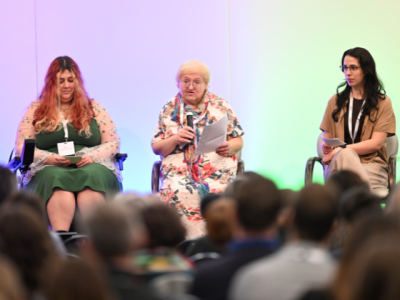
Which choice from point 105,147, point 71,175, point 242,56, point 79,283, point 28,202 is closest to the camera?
point 79,283

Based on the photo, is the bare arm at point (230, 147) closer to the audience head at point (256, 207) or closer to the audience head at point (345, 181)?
the audience head at point (345, 181)

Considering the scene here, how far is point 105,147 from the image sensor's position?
4.31 meters

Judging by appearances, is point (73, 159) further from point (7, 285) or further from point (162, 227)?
point (7, 285)

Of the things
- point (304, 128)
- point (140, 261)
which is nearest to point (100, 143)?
point (304, 128)

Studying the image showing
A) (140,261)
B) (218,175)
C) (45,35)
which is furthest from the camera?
(45,35)

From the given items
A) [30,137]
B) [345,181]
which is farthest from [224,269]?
[30,137]

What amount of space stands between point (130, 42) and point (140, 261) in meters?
4.46

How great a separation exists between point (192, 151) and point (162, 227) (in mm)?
2371

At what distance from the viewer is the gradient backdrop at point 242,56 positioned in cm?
582

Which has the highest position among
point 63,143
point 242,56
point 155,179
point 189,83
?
point 242,56

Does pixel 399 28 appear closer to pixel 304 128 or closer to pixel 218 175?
pixel 304 128

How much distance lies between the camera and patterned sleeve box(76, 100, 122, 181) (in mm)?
4230

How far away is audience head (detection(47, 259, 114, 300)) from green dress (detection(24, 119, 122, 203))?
2.83 meters

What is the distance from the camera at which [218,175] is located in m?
4.12
